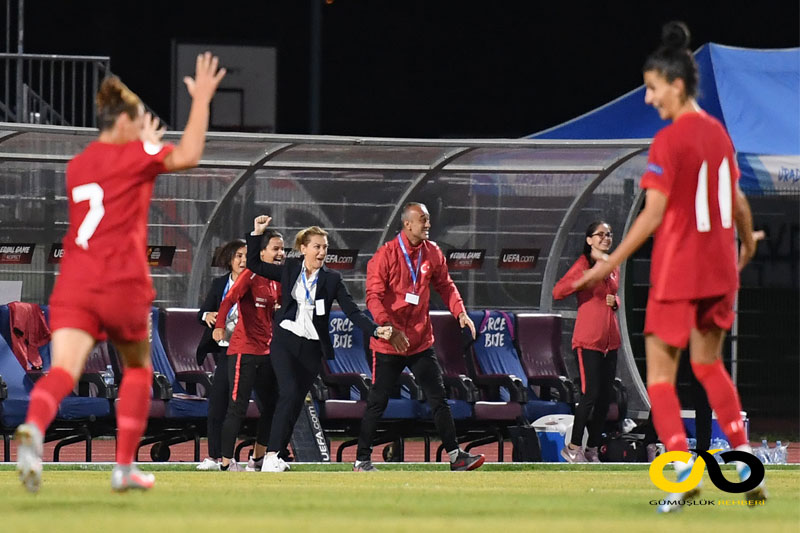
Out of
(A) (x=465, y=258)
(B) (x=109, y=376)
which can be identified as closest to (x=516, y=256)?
(A) (x=465, y=258)

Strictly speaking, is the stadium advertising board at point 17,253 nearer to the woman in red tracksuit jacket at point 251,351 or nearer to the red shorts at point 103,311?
the woman in red tracksuit jacket at point 251,351

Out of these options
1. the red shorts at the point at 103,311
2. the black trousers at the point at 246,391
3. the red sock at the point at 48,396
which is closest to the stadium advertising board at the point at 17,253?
the black trousers at the point at 246,391

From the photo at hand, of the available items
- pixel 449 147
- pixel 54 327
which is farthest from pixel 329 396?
pixel 54 327

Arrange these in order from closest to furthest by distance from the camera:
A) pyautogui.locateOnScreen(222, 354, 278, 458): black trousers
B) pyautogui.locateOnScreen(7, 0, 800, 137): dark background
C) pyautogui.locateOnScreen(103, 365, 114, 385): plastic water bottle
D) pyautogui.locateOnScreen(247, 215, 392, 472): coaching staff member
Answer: pyautogui.locateOnScreen(247, 215, 392, 472): coaching staff member, pyautogui.locateOnScreen(222, 354, 278, 458): black trousers, pyautogui.locateOnScreen(103, 365, 114, 385): plastic water bottle, pyautogui.locateOnScreen(7, 0, 800, 137): dark background

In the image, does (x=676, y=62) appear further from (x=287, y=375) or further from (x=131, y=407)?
(x=287, y=375)

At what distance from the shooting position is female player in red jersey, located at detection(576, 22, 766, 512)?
8.05 meters

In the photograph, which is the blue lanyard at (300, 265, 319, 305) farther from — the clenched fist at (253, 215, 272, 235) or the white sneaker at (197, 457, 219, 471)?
the white sneaker at (197, 457, 219, 471)

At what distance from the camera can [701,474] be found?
8.08 metres

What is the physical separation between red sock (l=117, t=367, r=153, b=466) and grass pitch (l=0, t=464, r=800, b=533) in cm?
27

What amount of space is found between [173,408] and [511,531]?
8.36m

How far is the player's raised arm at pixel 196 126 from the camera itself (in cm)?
812

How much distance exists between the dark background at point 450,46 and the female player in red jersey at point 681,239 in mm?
17704

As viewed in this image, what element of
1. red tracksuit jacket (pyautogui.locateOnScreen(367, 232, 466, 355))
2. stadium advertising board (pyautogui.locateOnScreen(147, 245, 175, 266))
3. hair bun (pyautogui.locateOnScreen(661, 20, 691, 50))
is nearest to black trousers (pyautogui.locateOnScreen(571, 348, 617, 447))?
red tracksuit jacket (pyautogui.locateOnScreen(367, 232, 466, 355))

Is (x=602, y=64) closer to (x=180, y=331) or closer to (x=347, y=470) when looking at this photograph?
(x=180, y=331)
